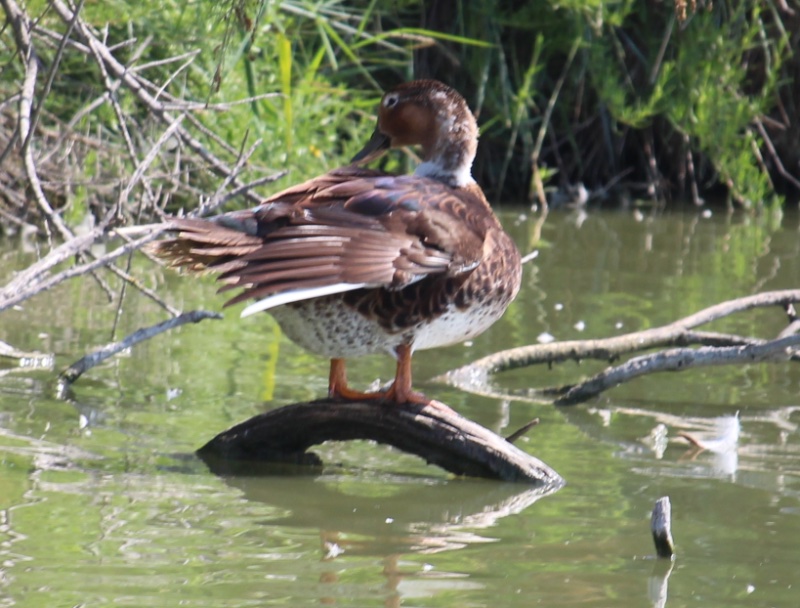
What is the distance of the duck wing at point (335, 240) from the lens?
343 centimetres

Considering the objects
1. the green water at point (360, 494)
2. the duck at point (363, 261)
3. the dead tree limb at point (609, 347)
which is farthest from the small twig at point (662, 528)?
the dead tree limb at point (609, 347)

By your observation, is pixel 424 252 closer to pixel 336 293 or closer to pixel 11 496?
pixel 336 293

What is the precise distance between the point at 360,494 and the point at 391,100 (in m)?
1.31

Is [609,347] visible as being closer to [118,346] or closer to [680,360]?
[680,360]

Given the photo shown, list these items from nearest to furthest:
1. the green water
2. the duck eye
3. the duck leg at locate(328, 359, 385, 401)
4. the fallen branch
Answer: the green water
the duck leg at locate(328, 359, 385, 401)
the duck eye
the fallen branch

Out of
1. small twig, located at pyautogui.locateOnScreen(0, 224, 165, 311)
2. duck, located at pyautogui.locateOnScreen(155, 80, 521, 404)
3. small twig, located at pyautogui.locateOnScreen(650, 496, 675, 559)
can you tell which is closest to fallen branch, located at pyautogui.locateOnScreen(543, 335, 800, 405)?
duck, located at pyautogui.locateOnScreen(155, 80, 521, 404)

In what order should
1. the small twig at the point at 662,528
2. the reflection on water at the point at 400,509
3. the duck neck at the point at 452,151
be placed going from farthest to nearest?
the duck neck at the point at 452,151 < the reflection on water at the point at 400,509 < the small twig at the point at 662,528

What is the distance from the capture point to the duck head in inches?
166

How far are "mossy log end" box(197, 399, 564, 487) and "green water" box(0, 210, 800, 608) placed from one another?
0.06m

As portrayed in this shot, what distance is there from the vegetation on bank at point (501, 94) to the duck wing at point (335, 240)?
2999mm

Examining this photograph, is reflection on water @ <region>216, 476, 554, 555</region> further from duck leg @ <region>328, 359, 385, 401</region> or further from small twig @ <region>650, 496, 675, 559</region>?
small twig @ <region>650, 496, 675, 559</region>

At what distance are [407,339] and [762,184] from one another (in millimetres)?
7063

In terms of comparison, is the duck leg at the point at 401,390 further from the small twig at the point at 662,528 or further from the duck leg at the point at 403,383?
the small twig at the point at 662,528

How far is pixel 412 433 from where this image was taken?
3875 millimetres
